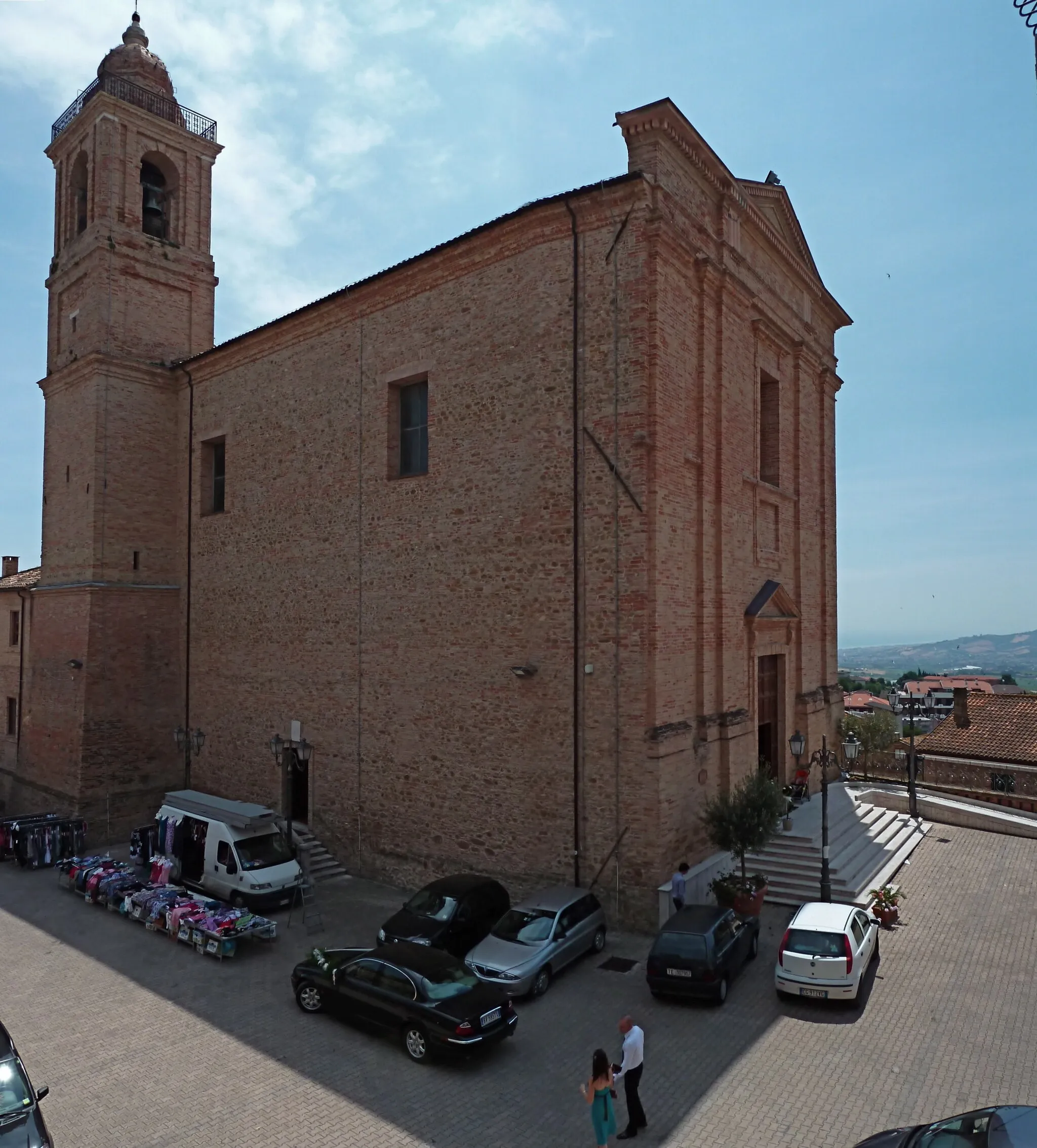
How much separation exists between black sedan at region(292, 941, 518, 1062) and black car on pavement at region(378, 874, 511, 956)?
1.33 m

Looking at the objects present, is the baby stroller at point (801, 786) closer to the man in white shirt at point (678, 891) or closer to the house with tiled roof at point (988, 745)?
the house with tiled roof at point (988, 745)

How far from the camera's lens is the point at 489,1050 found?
32.7ft

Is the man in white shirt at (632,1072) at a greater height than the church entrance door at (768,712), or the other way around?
the church entrance door at (768,712)

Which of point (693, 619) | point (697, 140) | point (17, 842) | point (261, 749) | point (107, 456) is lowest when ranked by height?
point (17, 842)

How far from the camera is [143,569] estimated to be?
2280 centimetres

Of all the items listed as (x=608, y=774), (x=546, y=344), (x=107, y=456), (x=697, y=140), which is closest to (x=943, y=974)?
(x=608, y=774)

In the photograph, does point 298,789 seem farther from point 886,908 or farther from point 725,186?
point 725,186

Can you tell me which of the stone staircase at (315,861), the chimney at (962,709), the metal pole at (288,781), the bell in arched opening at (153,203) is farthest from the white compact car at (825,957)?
the bell in arched opening at (153,203)

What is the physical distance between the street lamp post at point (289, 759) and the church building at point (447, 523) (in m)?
0.10

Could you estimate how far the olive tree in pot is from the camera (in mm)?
13672

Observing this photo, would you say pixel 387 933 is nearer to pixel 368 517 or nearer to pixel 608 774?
pixel 608 774

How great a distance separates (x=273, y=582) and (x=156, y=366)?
8.00 metres

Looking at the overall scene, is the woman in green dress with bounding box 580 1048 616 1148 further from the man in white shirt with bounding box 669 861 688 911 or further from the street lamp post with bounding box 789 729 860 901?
the street lamp post with bounding box 789 729 860 901

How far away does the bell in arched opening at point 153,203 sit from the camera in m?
23.9
